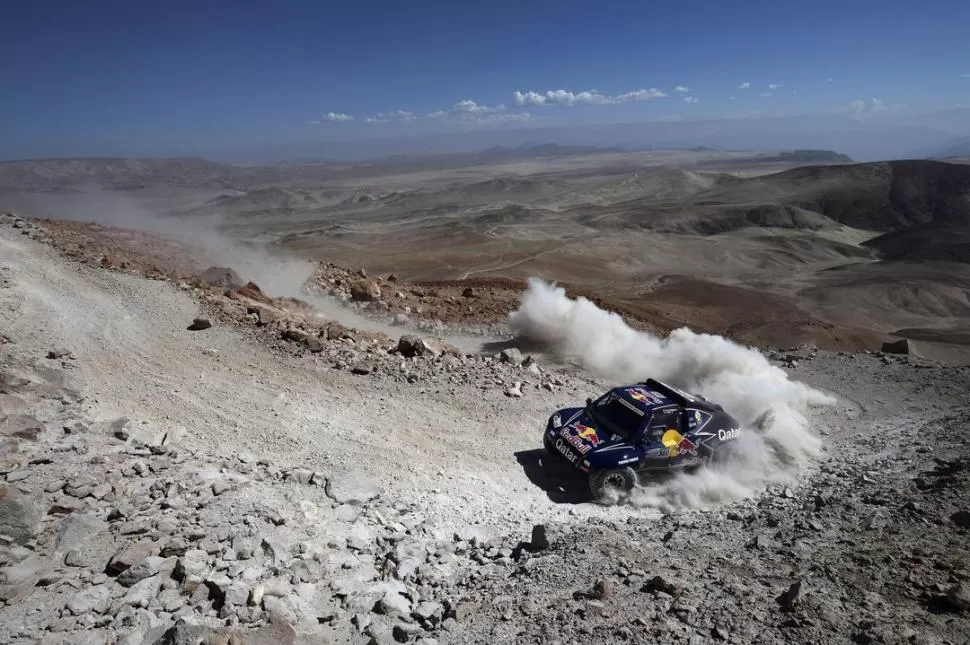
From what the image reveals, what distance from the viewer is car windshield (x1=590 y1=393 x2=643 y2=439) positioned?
9414 millimetres

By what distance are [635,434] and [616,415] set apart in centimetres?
59

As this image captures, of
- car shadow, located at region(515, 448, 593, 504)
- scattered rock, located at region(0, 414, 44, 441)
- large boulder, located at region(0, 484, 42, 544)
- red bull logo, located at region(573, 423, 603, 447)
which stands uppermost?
scattered rock, located at region(0, 414, 44, 441)

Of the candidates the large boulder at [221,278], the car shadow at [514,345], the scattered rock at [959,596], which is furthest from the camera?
the large boulder at [221,278]

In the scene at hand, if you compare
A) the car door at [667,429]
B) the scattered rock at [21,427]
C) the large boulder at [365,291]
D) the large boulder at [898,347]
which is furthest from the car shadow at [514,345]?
the scattered rock at [21,427]

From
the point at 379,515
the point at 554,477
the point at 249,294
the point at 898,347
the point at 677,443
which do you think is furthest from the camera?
the point at 898,347

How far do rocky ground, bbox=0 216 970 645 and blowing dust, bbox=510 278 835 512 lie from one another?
0.44 m

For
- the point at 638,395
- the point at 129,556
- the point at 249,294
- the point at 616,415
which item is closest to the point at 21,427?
the point at 129,556

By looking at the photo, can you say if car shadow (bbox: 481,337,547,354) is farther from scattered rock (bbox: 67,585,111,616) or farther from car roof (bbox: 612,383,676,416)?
scattered rock (bbox: 67,585,111,616)

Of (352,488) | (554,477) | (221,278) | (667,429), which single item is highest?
(221,278)

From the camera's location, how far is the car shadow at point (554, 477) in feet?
29.9

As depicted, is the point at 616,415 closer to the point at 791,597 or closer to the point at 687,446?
the point at 687,446

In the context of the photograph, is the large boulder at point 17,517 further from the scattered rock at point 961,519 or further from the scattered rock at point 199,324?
the scattered rock at point 961,519

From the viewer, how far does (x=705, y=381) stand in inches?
544


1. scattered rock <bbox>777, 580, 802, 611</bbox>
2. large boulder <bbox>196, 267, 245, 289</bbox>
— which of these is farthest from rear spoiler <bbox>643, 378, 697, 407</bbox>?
large boulder <bbox>196, 267, 245, 289</bbox>
